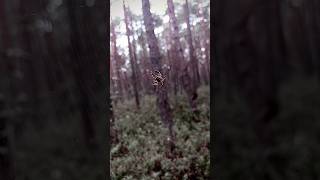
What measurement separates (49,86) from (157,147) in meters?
11.9

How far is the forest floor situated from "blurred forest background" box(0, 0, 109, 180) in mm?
8560

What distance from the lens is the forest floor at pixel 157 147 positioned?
9930 millimetres

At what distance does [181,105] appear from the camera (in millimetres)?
19328

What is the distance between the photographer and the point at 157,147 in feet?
41.6
